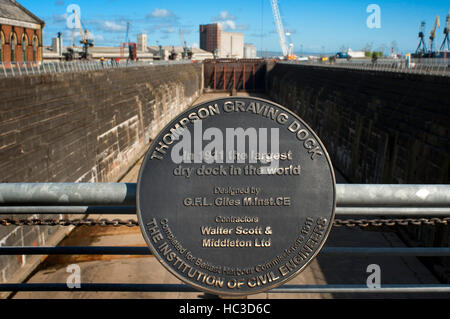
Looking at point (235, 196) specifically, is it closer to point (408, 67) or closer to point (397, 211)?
point (397, 211)

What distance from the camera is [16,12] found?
109 ft

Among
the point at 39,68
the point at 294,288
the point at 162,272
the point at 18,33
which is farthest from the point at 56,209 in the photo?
the point at 18,33

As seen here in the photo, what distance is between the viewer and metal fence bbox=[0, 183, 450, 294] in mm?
2811

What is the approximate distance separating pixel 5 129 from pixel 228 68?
5933 cm

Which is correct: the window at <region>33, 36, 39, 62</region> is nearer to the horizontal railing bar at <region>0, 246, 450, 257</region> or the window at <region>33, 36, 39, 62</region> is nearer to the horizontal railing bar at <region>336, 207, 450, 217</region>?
the horizontal railing bar at <region>0, 246, 450, 257</region>

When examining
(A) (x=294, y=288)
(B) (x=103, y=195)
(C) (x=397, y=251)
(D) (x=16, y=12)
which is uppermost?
(D) (x=16, y=12)

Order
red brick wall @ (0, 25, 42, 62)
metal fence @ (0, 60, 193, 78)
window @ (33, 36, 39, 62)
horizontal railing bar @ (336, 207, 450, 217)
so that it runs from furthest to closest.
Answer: window @ (33, 36, 39, 62), red brick wall @ (0, 25, 42, 62), metal fence @ (0, 60, 193, 78), horizontal railing bar @ (336, 207, 450, 217)

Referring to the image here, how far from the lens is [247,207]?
2.98 m

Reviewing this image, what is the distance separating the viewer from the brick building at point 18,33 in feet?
100

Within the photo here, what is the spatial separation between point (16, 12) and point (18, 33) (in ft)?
6.54

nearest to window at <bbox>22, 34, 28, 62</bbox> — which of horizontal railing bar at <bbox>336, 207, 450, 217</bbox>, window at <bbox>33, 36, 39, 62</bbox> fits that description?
Result: window at <bbox>33, 36, 39, 62</bbox>

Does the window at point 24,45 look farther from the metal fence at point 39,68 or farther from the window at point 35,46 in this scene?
the metal fence at point 39,68

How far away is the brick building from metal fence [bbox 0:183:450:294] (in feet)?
103
